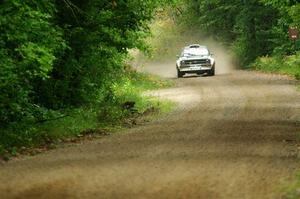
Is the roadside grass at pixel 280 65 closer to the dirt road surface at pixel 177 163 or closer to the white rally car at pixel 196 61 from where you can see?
the white rally car at pixel 196 61

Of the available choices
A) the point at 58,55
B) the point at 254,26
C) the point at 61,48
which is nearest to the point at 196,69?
the point at 254,26

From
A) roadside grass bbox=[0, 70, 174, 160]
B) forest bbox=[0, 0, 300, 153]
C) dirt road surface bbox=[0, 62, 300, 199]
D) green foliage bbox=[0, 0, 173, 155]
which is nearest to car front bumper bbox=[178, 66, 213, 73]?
forest bbox=[0, 0, 300, 153]

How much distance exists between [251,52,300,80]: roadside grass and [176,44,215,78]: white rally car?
406 cm

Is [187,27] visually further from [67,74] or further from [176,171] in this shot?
[176,171]

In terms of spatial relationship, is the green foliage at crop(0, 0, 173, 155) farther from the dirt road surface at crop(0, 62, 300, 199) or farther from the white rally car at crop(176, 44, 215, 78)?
the white rally car at crop(176, 44, 215, 78)

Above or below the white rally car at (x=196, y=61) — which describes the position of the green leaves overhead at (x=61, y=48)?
above

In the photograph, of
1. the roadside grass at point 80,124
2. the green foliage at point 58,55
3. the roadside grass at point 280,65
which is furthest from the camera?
the roadside grass at point 280,65

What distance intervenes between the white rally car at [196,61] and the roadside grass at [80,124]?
1435 cm

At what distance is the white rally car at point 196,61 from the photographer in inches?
1487

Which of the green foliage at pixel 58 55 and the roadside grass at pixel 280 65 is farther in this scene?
the roadside grass at pixel 280 65

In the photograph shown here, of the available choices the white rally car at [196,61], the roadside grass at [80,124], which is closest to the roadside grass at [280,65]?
the white rally car at [196,61]

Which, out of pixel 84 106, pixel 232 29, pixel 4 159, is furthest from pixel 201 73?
pixel 4 159

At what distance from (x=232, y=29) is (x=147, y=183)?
4516cm

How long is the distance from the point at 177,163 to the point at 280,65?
29.2m
